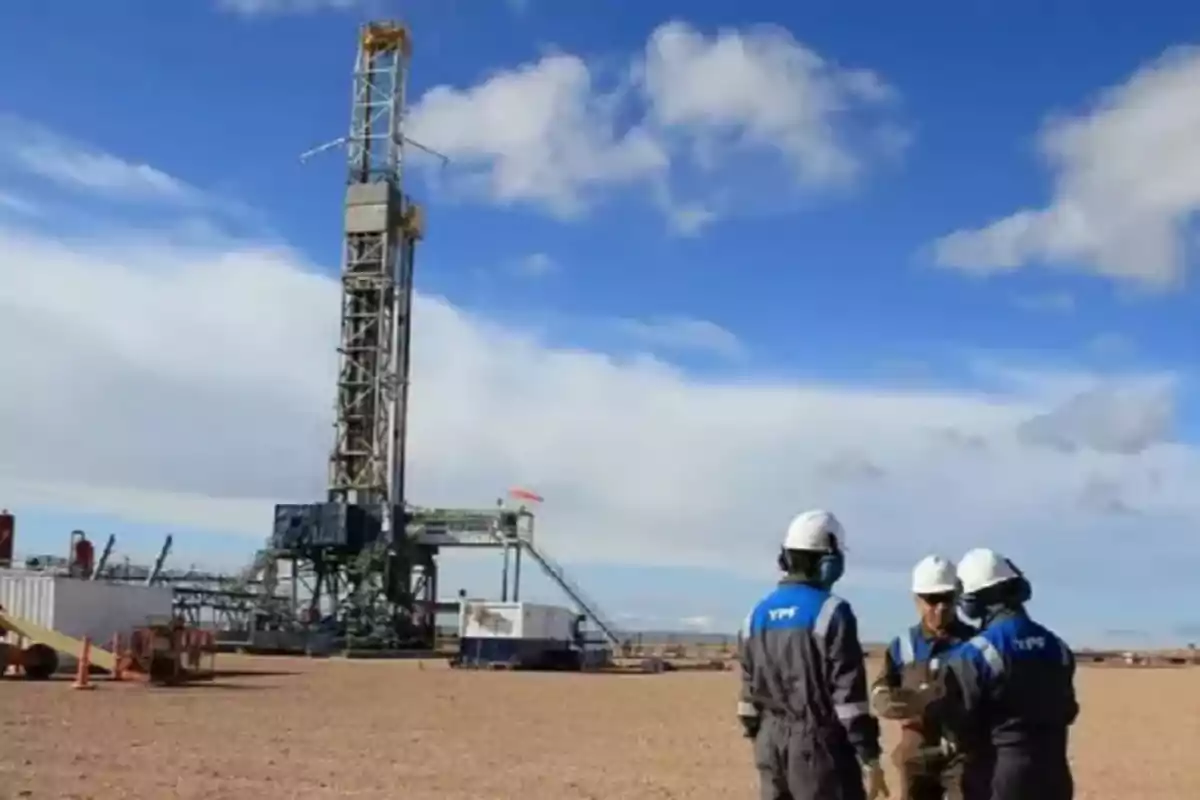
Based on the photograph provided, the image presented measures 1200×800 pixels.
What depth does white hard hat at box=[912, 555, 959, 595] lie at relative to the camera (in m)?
6.77

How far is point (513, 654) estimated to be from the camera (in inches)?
2003

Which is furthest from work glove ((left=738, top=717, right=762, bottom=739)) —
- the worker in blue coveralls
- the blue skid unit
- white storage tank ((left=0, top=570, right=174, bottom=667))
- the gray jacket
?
the blue skid unit

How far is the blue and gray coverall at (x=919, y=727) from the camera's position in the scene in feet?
21.4

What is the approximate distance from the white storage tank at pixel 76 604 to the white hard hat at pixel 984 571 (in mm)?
36868

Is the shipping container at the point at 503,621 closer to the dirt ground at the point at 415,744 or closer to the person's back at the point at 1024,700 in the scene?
the dirt ground at the point at 415,744

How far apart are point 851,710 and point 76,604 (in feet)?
135

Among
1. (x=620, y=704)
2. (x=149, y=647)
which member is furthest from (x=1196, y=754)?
(x=149, y=647)

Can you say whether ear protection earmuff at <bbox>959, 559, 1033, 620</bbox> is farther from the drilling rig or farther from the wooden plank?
the drilling rig

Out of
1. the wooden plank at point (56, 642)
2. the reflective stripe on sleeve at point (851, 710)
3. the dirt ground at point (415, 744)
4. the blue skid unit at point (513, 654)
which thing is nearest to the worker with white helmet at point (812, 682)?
the reflective stripe on sleeve at point (851, 710)

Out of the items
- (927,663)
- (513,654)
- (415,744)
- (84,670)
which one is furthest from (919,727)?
(513,654)

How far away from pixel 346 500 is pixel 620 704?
137 feet

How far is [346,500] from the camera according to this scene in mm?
69688

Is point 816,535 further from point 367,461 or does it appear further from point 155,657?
point 367,461

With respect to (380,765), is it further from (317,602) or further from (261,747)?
(317,602)
